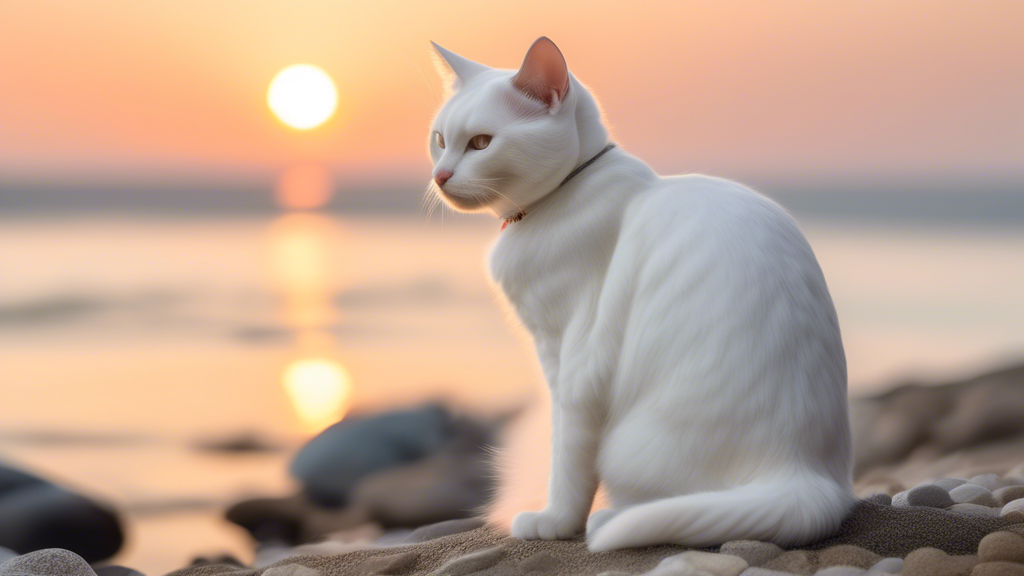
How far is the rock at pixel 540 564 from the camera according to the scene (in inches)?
73.6

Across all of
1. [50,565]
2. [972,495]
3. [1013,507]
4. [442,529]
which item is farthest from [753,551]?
[50,565]

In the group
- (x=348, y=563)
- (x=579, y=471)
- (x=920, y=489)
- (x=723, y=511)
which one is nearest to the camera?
(x=723, y=511)

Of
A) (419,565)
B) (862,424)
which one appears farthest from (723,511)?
(862,424)

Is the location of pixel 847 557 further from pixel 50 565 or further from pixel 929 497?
pixel 50 565

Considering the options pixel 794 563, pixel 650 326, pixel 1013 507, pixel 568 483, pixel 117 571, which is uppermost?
pixel 650 326

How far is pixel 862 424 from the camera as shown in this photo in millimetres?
4312

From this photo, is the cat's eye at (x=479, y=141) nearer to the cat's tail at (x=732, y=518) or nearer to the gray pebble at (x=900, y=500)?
the cat's tail at (x=732, y=518)

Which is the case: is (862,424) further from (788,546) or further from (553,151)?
(553,151)

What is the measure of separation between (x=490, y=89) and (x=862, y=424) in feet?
10.8

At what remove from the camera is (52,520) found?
3.51 meters

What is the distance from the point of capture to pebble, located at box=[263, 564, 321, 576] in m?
2.12

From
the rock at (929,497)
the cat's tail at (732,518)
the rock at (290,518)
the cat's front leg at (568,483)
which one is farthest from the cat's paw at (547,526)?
the rock at (290,518)

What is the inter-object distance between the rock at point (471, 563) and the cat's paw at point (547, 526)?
0.10 meters

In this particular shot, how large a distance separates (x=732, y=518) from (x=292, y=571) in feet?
4.00
